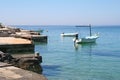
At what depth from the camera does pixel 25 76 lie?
9.47 metres

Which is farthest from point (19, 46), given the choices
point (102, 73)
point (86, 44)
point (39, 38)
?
point (86, 44)

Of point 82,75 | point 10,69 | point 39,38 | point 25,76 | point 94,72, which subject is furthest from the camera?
point 39,38

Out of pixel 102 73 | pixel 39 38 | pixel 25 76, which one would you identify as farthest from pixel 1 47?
pixel 39 38

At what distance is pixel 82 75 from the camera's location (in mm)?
20391

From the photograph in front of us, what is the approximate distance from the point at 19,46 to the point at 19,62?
8182 mm

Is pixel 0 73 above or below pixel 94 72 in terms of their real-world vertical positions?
above

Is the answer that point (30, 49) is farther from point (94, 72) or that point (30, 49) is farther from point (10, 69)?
point (10, 69)

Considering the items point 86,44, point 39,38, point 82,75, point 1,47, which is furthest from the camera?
point 86,44

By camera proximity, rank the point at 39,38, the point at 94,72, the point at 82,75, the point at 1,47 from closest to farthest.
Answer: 1. the point at 82,75
2. the point at 94,72
3. the point at 1,47
4. the point at 39,38

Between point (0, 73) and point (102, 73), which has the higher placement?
Result: point (0, 73)

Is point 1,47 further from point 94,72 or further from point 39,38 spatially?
point 39,38

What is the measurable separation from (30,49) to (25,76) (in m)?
15.9

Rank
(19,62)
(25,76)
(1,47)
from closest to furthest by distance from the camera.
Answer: (25,76) → (19,62) → (1,47)

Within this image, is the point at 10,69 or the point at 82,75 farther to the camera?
the point at 82,75
